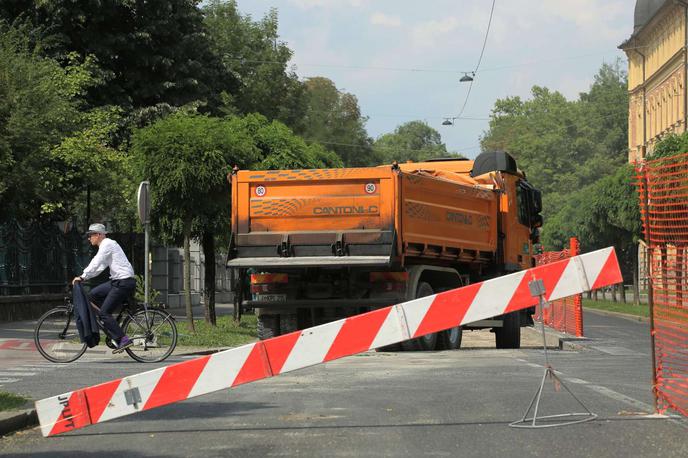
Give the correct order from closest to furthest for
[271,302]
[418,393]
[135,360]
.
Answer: [418,393]
[135,360]
[271,302]

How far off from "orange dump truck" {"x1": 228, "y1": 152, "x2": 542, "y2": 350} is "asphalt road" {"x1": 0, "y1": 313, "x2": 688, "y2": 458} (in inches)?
115

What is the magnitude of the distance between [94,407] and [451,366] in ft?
23.1

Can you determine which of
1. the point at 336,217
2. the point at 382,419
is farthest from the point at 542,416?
the point at 336,217

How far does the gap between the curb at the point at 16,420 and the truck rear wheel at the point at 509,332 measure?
12.8 m

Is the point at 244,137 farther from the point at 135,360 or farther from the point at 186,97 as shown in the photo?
the point at 186,97

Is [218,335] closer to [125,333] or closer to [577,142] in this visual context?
[125,333]

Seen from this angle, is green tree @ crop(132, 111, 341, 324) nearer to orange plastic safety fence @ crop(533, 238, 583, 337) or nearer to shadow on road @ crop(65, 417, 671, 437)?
orange plastic safety fence @ crop(533, 238, 583, 337)

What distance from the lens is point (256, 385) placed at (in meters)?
12.5

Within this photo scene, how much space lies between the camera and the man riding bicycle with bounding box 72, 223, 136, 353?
16.0 m

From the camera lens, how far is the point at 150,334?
1684cm

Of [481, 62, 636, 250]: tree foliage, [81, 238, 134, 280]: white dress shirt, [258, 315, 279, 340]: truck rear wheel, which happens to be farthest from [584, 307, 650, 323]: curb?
[481, 62, 636, 250]: tree foliage

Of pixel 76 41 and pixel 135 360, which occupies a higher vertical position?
pixel 76 41

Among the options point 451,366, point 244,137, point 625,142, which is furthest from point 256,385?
point 625,142

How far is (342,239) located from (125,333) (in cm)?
326
